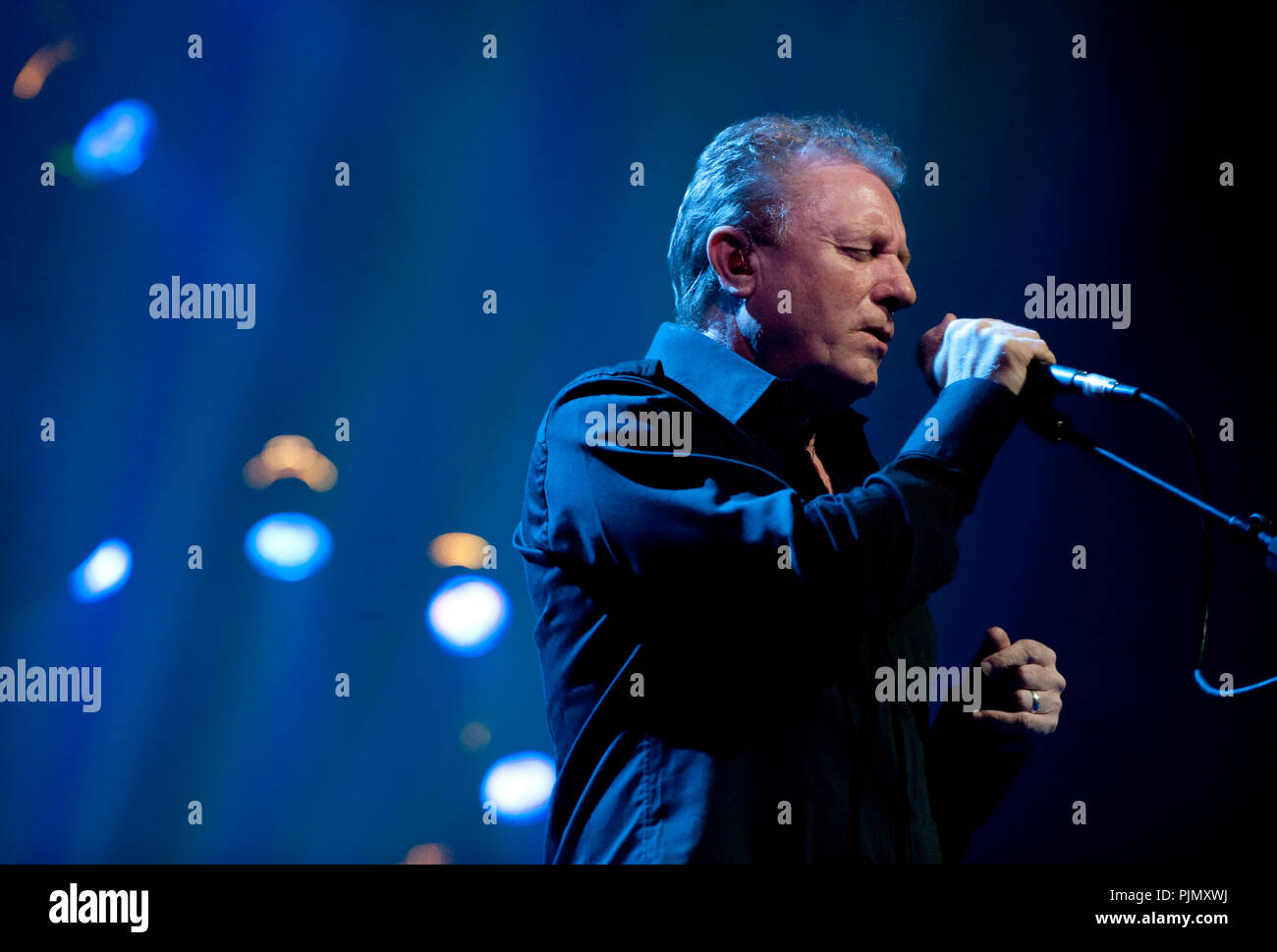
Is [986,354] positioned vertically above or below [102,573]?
above

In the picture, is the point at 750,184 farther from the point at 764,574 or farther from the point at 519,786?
the point at 519,786

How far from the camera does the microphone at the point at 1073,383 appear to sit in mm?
1216

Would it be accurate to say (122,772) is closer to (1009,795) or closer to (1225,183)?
(1009,795)

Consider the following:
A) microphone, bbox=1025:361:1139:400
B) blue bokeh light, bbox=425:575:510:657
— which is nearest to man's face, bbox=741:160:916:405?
microphone, bbox=1025:361:1139:400

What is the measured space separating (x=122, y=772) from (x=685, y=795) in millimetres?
1375

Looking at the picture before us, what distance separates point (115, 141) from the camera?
2102 millimetres

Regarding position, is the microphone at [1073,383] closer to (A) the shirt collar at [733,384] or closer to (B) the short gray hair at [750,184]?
(A) the shirt collar at [733,384]

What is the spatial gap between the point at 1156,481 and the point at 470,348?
1352 mm

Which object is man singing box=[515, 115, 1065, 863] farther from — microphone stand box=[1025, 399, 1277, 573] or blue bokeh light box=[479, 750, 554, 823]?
blue bokeh light box=[479, 750, 554, 823]

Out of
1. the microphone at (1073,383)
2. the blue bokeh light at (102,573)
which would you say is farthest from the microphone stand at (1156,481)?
the blue bokeh light at (102,573)

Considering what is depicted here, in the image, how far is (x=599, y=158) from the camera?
7.12ft

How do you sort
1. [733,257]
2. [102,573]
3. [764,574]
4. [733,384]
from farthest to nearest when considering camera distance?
[102,573] → [733,257] → [733,384] → [764,574]

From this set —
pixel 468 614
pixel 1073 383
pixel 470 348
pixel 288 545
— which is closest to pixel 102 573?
pixel 288 545
